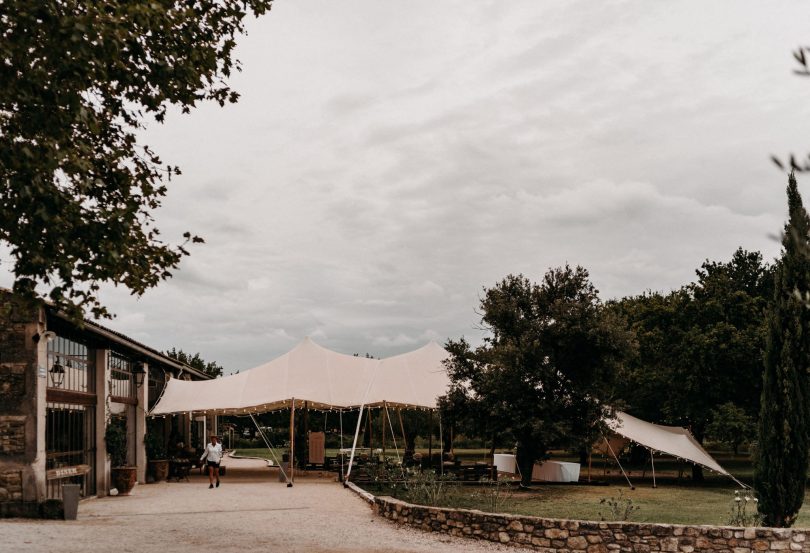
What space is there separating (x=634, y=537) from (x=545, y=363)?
975 centimetres

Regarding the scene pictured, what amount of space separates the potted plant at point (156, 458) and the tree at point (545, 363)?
8.49 meters

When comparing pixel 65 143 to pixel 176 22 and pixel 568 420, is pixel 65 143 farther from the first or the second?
pixel 568 420

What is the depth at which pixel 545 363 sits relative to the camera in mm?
20844

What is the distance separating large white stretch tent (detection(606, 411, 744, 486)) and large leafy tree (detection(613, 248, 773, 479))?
2044 mm

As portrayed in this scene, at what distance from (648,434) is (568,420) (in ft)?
12.4

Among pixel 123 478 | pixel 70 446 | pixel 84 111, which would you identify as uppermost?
pixel 84 111

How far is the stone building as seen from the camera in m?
13.4

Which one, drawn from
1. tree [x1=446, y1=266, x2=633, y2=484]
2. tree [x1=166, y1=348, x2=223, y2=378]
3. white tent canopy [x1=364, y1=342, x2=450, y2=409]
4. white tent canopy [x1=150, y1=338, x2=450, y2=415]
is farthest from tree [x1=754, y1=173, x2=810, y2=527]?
tree [x1=166, y1=348, x2=223, y2=378]

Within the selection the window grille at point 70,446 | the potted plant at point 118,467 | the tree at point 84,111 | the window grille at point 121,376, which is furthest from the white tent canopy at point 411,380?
the tree at point 84,111

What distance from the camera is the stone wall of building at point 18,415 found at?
13297 mm

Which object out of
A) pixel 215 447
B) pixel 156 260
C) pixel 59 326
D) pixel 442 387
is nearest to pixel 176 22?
pixel 156 260

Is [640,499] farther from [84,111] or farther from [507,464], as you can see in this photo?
[84,111]

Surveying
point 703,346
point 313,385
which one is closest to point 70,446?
point 313,385

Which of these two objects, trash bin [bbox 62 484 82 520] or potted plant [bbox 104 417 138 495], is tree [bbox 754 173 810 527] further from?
potted plant [bbox 104 417 138 495]
